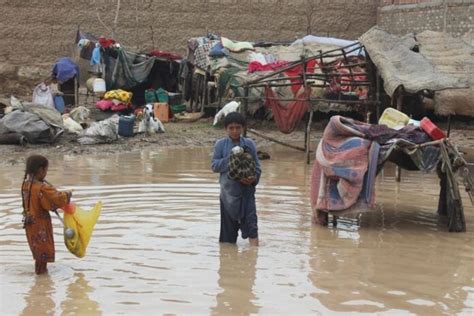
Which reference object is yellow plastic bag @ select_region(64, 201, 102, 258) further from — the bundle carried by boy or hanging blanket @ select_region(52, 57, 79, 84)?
hanging blanket @ select_region(52, 57, 79, 84)

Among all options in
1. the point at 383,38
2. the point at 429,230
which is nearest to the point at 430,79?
the point at 383,38

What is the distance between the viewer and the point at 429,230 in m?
8.00

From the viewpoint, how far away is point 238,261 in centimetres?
657

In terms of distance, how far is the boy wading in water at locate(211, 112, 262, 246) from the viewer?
6785mm

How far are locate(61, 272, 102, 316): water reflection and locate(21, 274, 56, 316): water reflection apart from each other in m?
0.10

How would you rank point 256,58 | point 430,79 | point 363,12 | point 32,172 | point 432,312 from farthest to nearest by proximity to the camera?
point 363,12 < point 256,58 < point 430,79 < point 32,172 < point 432,312

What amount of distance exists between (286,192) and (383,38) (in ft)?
12.0

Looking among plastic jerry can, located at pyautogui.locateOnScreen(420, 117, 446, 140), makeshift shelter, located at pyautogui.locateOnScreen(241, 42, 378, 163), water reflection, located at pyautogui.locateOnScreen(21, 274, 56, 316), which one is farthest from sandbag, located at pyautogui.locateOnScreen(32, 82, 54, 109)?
water reflection, located at pyautogui.locateOnScreen(21, 274, 56, 316)

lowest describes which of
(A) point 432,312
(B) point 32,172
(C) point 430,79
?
(A) point 432,312

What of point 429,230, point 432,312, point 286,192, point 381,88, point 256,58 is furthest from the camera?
point 256,58

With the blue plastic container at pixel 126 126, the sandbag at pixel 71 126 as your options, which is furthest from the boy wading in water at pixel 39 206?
the blue plastic container at pixel 126 126

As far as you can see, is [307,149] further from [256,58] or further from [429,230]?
[256,58]

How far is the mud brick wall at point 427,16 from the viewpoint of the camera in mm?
18578

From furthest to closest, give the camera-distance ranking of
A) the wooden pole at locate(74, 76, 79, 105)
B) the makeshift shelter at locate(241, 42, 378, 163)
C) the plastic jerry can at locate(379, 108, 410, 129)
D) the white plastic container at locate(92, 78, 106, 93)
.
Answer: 1. the white plastic container at locate(92, 78, 106, 93)
2. the wooden pole at locate(74, 76, 79, 105)
3. the makeshift shelter at locate(241, 42, 378, 163)
4. the plastic jerry can at locate(379, 108, 410, 129)
